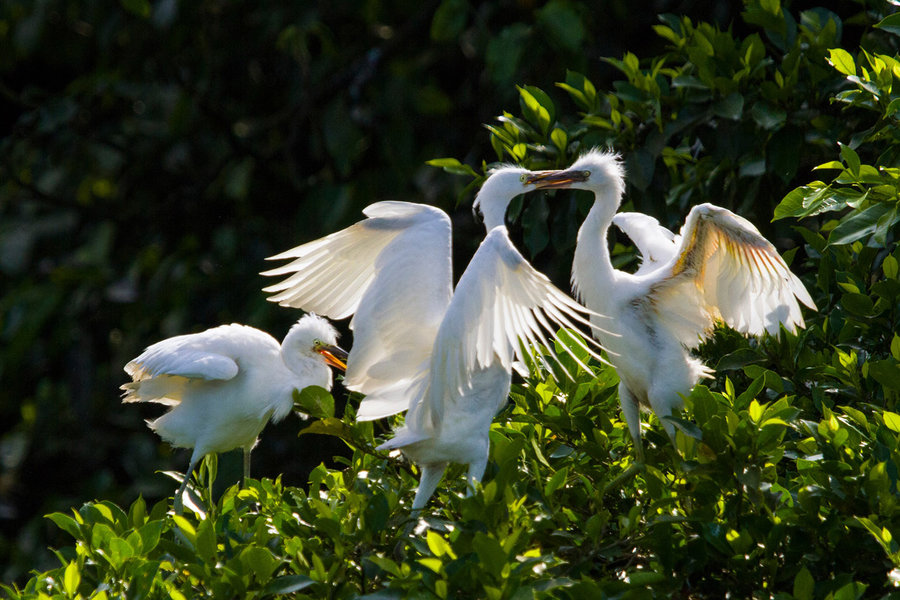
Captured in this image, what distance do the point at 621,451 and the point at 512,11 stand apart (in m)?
3.68

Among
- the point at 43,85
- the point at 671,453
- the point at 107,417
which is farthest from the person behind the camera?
the point at 43,85

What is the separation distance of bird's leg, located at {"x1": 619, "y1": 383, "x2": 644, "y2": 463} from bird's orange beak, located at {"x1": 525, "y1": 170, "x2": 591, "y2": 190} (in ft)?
1.76

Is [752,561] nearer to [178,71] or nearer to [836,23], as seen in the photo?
[836,23]

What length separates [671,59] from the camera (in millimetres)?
3365

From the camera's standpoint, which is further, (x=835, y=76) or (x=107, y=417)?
(x=107, y=417)

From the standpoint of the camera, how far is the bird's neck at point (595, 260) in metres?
2.77

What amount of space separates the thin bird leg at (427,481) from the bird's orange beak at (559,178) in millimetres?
773

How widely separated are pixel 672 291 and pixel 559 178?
16.0 inches

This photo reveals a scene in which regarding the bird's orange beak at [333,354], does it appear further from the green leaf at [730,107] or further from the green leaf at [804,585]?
the green leaf at [804,585]

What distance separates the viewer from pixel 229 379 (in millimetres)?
3285

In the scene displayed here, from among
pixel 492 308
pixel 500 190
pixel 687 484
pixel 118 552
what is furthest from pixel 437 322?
pixel 118 552

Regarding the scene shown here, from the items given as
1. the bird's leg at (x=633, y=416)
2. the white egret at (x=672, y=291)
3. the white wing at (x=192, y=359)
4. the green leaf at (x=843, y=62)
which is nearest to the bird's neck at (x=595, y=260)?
the white egret at (x=672, y=291)

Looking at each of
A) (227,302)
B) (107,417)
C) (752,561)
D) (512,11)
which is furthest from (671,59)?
(107,417)

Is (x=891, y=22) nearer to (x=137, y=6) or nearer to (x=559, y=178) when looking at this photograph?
(x=559, y=178)
